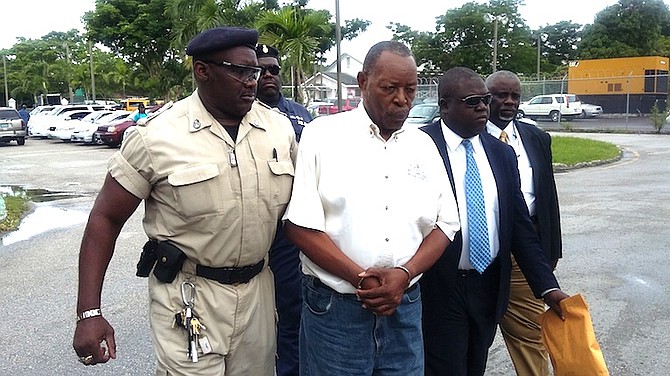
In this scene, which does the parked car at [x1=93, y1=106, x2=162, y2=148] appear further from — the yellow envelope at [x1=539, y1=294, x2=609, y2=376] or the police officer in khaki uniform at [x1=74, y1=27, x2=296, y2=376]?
the yellow envelope at [x1=539, y1=294, x2=609, y2=376]

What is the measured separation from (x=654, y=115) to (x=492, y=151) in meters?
26.4

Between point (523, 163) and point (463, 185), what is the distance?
814 millimetres

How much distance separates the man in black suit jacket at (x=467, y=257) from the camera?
2941mm

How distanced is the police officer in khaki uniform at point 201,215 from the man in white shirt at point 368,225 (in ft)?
0.66

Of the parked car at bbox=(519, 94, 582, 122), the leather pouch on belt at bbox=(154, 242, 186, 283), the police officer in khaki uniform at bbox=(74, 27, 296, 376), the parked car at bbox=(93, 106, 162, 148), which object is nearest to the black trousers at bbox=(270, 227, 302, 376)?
the police officer in khaki uniform at bbox=(74, 27, 296, 376)

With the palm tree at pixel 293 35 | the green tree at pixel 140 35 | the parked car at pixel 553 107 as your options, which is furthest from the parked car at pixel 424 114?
the parked car at pixel 553 107

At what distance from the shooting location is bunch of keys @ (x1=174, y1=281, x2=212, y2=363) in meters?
2.36

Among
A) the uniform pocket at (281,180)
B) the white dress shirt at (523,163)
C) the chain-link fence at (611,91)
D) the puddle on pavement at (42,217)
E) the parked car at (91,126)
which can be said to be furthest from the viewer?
the chain-link fence at (611,91)

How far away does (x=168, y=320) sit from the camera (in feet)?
7.88

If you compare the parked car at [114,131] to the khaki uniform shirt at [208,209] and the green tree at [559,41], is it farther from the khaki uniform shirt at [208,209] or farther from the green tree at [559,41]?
the green tree at [559,41]

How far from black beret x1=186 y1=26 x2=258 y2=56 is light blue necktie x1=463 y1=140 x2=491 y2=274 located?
1256 mm

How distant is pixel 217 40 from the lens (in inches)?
94.0

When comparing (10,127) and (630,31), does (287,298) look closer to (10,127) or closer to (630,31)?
(10,127)

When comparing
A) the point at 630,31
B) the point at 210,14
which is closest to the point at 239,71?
the point at 210,14
